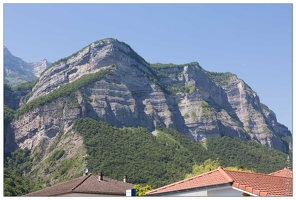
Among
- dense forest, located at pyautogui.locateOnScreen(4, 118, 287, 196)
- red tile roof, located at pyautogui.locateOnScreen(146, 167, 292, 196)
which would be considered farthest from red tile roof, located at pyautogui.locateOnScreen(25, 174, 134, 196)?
dense forest, located at pyautogui.locateOnScreen(4, 118, 287, 196)

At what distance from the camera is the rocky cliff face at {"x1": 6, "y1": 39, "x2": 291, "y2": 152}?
12669cm

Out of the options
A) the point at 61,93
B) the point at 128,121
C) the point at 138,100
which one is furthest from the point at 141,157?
the point at 138,100

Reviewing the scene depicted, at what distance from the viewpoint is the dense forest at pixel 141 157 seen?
90.9 m

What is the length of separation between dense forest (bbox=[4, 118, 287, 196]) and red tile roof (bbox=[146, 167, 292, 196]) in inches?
2674

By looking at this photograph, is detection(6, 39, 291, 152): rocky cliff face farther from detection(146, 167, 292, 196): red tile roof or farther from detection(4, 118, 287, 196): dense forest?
detection(146, 167, 292, 196): red tile roof

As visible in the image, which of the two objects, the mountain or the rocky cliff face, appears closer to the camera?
the mountain

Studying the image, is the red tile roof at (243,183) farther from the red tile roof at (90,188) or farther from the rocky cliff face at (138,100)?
the rocky cliff face at (138,100)

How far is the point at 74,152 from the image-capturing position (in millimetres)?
101062

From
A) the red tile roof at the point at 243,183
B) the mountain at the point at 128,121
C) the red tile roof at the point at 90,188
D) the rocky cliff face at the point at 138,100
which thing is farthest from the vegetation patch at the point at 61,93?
the red tile roof at the point at 243,183

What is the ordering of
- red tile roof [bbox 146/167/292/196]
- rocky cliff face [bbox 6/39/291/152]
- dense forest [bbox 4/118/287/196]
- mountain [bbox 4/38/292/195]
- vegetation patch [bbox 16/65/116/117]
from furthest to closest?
vegetation patch [bbox 16/65/116/117]
rocky cliff face [bbox 6/39/291/152]
mountain [bbox 4/38/292/195]
dense forest [bbox 4/118/287/196]
red tile roof [bbox 146/167/292/196]

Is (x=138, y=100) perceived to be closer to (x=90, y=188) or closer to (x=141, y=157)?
(x=141, y=157)

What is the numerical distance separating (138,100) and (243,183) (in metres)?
137

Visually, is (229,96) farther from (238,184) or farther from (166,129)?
(238,184)

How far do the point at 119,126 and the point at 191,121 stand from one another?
35557 millimetres
